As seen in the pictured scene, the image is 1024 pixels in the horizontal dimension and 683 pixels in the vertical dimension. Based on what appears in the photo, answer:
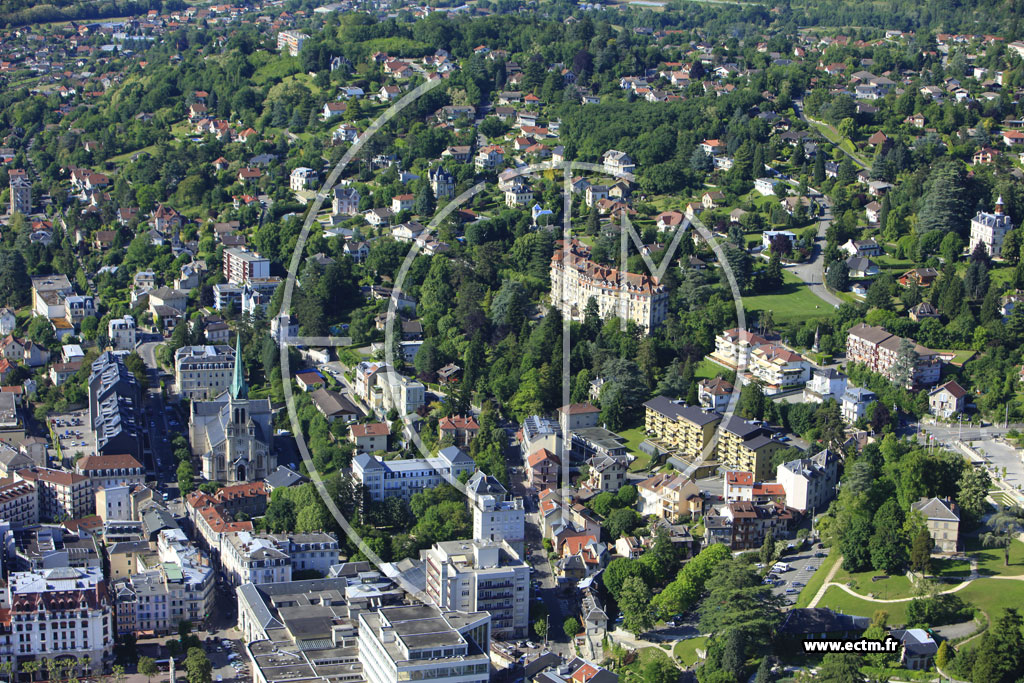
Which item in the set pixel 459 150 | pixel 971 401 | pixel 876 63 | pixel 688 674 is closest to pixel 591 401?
pixel 971 401

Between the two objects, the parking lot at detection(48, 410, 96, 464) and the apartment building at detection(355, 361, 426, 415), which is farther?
the apartment building at detection(355, 361, 426, 415)

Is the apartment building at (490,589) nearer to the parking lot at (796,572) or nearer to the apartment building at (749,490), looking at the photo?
the parking lot at (796,572)

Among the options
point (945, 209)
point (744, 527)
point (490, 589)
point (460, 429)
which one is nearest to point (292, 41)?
point (945, 209)

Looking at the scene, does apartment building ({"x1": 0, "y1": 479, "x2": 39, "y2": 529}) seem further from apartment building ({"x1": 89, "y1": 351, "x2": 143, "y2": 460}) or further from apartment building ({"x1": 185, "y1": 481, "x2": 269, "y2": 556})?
apartment building ({"x1": 185, "y1": 481, "x2": 269, "y2": 556})

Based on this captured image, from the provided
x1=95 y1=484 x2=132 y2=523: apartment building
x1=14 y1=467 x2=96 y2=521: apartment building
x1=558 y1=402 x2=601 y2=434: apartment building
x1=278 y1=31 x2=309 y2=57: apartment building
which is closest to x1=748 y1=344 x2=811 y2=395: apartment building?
x1=558 y1=402 x2=601 y2=434: apartment building

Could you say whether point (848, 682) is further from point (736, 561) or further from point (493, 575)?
point (493, 575)

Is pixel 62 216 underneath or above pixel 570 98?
underneath
